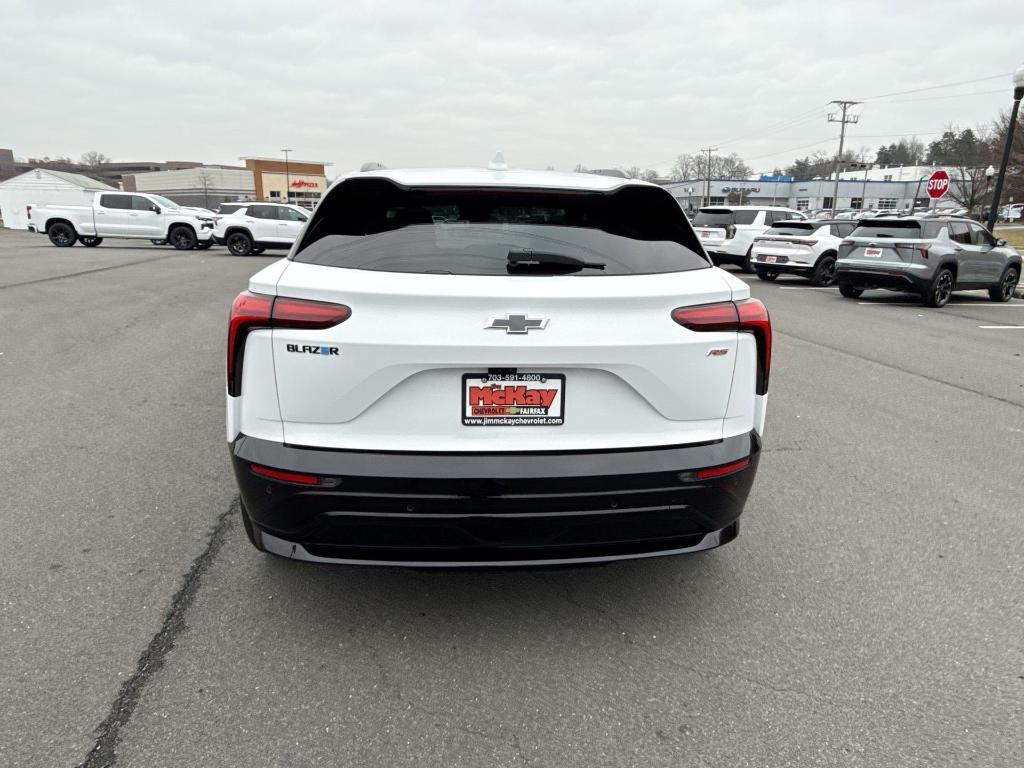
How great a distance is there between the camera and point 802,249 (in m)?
16.8

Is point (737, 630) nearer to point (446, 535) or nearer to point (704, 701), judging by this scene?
point (704, 701)

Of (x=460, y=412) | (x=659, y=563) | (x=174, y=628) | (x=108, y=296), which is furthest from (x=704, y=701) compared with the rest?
(x=108, y=296)

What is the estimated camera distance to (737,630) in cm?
278

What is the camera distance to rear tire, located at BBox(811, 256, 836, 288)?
17062 millimetres

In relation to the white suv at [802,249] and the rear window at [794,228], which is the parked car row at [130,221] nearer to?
the white suv at [802,249]

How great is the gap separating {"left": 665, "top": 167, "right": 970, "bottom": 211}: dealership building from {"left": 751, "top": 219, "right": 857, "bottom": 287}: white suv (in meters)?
84.9

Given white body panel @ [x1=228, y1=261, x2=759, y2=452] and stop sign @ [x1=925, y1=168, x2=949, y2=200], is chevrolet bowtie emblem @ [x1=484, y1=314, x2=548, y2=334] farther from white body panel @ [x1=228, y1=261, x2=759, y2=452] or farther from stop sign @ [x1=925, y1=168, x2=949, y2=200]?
stop sign @ [x1=925, y1=168, x2=949, y2=200]

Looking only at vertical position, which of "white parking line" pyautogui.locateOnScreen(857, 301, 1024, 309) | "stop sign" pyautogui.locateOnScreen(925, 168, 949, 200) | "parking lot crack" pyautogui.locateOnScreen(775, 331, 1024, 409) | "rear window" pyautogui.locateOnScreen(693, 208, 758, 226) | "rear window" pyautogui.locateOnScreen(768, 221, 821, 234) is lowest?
"white parking line" pyautogui.locateOnScreen(857, 301, 1024, 309)

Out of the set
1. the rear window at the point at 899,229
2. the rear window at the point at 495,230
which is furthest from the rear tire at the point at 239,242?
the rear window at the point at 495,230

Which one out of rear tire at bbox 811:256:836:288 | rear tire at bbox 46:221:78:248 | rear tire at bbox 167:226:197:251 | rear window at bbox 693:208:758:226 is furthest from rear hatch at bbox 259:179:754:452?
rear tire at bbox 46:221:78:248

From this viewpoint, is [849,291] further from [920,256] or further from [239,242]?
[239,242]

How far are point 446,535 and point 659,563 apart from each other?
137cm

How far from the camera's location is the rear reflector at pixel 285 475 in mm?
2346

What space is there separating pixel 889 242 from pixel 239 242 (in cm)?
2045
